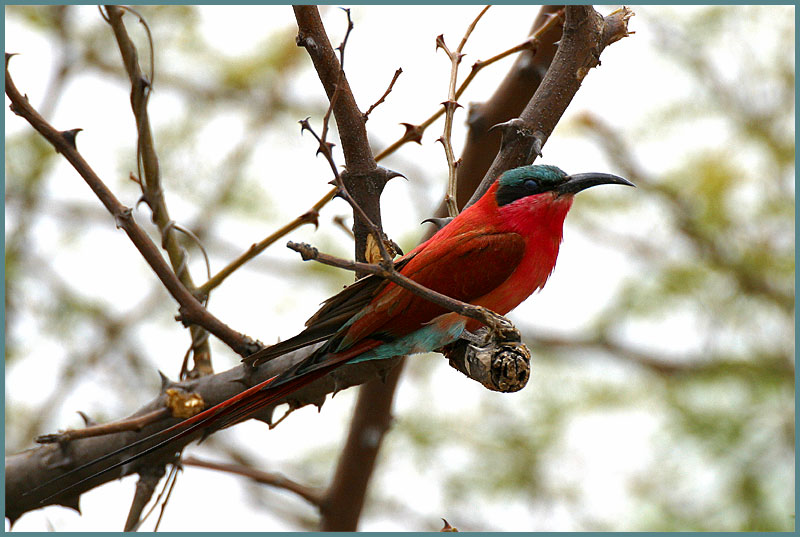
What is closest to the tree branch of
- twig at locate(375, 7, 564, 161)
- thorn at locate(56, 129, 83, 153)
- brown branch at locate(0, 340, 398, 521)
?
twig at locate(375, 7, 564, 161)

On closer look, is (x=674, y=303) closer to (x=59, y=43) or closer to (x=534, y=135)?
(x=534, y=135)

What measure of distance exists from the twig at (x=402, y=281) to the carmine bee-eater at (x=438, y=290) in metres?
0.21

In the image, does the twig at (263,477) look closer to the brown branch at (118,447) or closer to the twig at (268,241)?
the brown branch at (118,447)

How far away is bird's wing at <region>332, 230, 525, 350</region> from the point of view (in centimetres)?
111

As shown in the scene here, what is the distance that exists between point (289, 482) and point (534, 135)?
2.79ft

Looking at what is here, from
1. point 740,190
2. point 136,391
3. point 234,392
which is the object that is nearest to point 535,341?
point 740,190

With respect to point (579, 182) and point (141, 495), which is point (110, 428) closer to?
point (141, 495)

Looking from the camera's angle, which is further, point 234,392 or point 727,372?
point 727,372

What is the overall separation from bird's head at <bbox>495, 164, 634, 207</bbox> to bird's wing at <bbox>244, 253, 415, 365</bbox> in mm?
271

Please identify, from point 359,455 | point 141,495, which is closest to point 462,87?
point 359,455

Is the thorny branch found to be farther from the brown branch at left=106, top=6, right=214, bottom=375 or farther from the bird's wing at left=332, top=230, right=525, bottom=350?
the brown branch at left=106, top=6, right=214, bottom=375

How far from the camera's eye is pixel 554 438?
7.89ft

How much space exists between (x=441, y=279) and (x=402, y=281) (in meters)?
0.34

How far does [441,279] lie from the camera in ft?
3.72
